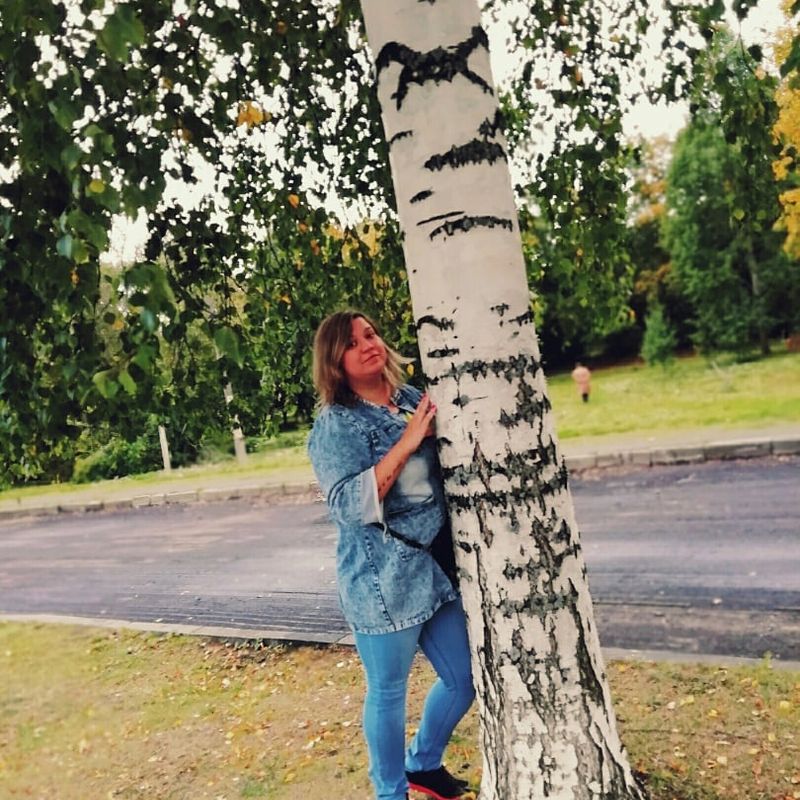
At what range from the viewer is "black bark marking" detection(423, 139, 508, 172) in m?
1.99

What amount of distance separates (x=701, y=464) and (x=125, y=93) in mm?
9633

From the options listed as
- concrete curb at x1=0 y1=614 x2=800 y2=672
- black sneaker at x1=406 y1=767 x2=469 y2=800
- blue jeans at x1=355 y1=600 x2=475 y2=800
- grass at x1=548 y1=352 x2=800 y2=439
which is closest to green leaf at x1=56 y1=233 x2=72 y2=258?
blue jeans at x1=355 y1=600 x2=475 y2=800

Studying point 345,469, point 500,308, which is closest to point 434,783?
point 345,469

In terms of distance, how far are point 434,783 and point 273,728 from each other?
147cm

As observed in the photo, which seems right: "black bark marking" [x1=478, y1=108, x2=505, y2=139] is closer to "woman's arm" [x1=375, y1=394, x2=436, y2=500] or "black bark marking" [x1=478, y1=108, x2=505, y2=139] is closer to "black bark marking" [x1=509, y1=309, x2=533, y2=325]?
"black bark marking" [x1=509, y1=309, x2=533, y2=325]

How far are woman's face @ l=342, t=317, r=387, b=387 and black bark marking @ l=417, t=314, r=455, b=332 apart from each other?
397mm

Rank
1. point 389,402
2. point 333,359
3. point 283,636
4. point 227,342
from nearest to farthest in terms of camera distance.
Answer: point 227,342, point 333,359, point 389,402, point 283,636

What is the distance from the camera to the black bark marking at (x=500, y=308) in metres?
2.02

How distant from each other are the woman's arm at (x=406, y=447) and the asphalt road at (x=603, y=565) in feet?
9.97

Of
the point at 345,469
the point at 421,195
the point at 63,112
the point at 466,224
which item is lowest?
the point at 345,469

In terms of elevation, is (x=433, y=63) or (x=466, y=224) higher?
(x=433, y=63)

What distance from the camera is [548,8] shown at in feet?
14.0

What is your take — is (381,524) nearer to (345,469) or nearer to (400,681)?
(345,469)

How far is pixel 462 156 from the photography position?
1994 millimetres
